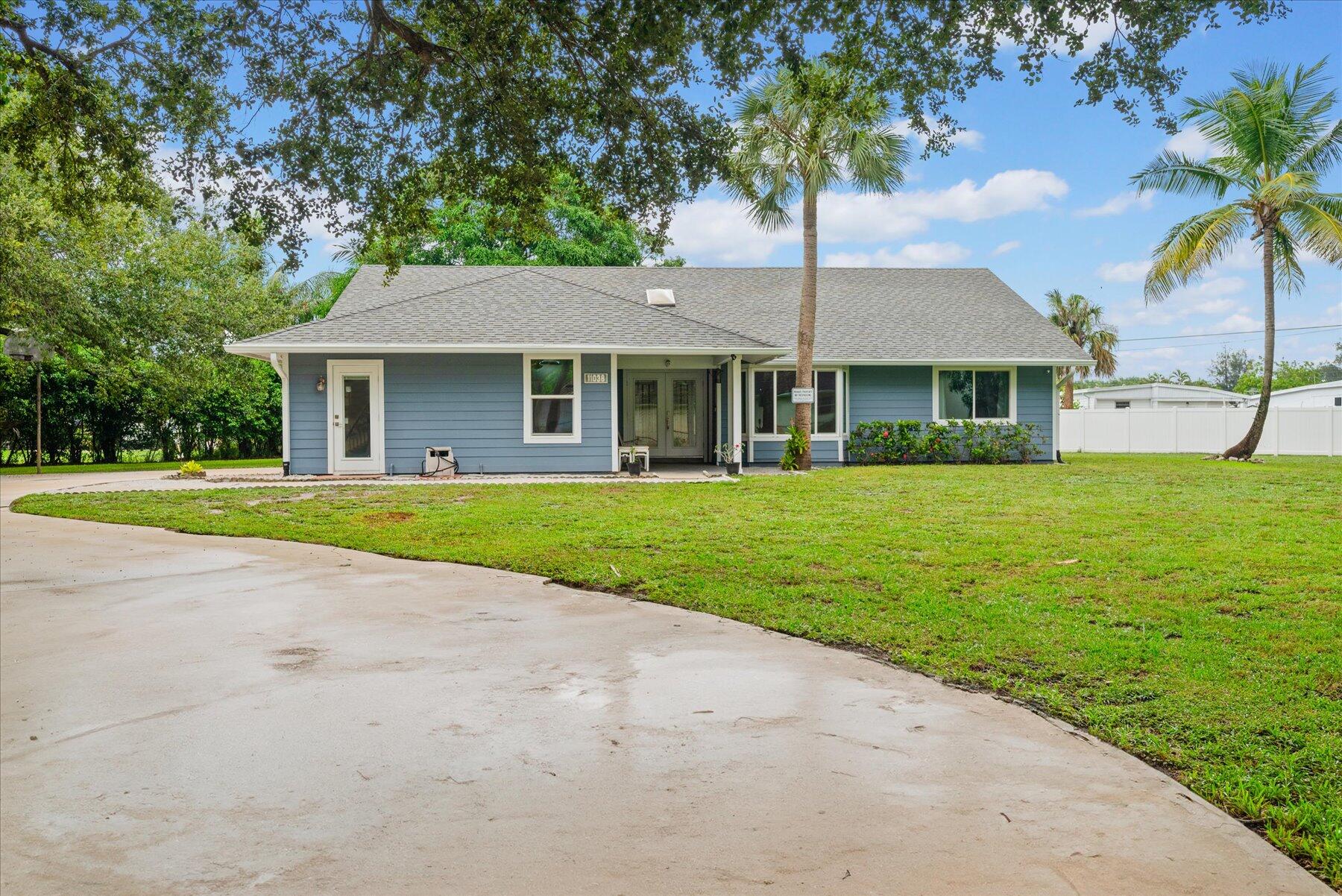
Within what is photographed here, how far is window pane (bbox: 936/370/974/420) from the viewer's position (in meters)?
19.6

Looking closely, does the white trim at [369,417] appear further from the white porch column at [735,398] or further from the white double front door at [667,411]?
the white porch column at [735,398]

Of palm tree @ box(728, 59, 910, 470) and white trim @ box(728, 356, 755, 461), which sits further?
white trim @ box(728, 356, 755, 461)

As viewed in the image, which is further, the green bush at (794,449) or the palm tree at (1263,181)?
the palm tree at (1263,181)

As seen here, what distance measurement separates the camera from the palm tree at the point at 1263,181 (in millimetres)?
19047

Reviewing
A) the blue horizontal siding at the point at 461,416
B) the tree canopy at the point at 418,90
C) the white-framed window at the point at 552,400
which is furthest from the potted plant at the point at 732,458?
the tree canopy at the point at 418,90

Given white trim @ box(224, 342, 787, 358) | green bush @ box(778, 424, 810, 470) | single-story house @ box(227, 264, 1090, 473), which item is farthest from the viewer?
green bush @ box(778, 424, 810, 470)

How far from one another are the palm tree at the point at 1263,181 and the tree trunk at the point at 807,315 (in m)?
8.61

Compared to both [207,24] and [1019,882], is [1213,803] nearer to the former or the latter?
[1019,882]

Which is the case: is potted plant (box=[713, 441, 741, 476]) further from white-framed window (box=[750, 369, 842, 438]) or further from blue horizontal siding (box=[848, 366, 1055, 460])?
blue horizontal siding (box=[848, 366, 1055, 460])

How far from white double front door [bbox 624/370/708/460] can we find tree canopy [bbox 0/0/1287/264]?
1090cm

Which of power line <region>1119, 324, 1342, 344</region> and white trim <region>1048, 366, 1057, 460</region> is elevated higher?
power line <region>1119, 324, 1342, 344</region>

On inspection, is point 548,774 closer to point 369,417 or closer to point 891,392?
point 369,417

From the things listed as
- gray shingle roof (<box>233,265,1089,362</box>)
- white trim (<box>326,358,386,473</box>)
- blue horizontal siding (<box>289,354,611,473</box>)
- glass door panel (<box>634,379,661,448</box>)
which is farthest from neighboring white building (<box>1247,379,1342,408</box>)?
white trim (<box>326,358,386,473</box>)

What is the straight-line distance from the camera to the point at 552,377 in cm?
1608
